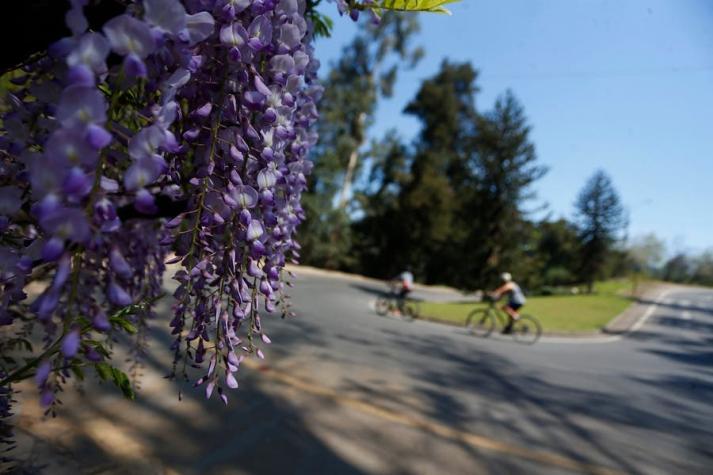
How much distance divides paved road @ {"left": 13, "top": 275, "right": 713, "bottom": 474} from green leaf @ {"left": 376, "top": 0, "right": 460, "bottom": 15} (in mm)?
3343

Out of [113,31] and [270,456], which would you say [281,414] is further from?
[113,31]

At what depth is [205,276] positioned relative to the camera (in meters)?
1.21

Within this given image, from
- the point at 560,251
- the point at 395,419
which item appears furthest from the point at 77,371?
the point at 560,251

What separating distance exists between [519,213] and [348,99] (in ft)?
49.6

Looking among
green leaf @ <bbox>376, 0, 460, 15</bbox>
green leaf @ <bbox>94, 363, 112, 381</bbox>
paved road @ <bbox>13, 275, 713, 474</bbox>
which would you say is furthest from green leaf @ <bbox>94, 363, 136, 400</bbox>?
paved road @ <bbox>13, 275, 713, 474</bbox>

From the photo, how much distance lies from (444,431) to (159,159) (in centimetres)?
455

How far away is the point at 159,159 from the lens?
0.70m

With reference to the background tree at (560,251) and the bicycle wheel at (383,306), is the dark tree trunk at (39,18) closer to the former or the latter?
the bicycle wheel at (383,306)

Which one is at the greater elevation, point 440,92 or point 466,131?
point 440,92

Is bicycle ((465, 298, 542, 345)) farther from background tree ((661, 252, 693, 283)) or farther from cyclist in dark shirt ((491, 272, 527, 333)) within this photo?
background tree ((661, 252, 693, 283))

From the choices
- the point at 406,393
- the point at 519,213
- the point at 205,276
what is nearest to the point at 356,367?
the point at 406,393

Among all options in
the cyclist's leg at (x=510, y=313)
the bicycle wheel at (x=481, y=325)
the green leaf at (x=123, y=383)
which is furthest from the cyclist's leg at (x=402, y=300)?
the green leaf at (x=123, y=383)

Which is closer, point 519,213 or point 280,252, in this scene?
point 280,252

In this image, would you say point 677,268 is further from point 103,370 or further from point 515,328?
point 103,370
